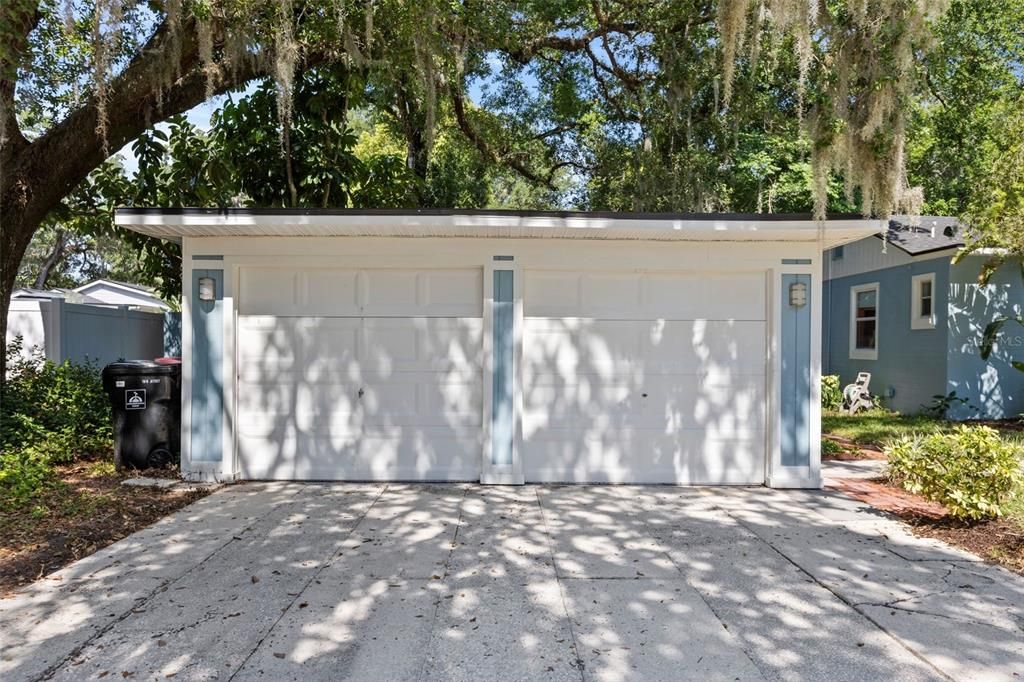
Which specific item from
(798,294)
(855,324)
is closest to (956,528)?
(798,294)

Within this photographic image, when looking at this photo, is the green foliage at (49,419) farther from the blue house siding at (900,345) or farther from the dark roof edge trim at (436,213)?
the blue house siding at (900,345)

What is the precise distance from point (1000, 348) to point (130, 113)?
13.1m

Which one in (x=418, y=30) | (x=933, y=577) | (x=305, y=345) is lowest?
(x=933, y=577)

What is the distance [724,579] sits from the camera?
148 inches

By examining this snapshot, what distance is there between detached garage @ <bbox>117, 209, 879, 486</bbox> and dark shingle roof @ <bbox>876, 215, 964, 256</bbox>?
5.62 meters

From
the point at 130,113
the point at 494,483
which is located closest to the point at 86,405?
the point at 130,113

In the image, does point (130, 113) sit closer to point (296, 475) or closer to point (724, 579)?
point (296, 475)

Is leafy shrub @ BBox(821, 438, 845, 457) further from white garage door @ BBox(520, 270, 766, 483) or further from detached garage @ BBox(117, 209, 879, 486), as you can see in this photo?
white garage door @ BBox(520, 270, 766, 483)

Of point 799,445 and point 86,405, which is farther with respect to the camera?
point 86,405

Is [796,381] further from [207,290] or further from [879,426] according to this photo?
[207,290]

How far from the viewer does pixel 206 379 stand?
5.98 metres

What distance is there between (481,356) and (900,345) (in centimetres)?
909

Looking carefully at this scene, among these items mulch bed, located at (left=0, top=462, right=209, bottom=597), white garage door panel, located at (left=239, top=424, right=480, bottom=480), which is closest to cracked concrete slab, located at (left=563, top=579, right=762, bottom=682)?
white garage door panel, located at (left=239, top=424, right=480, bottom=480)

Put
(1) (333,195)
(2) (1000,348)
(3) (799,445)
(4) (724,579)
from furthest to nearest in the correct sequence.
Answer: (2) (1000,348) → (1) (333,195) → (3) (799,445) → (4) (724,579)
